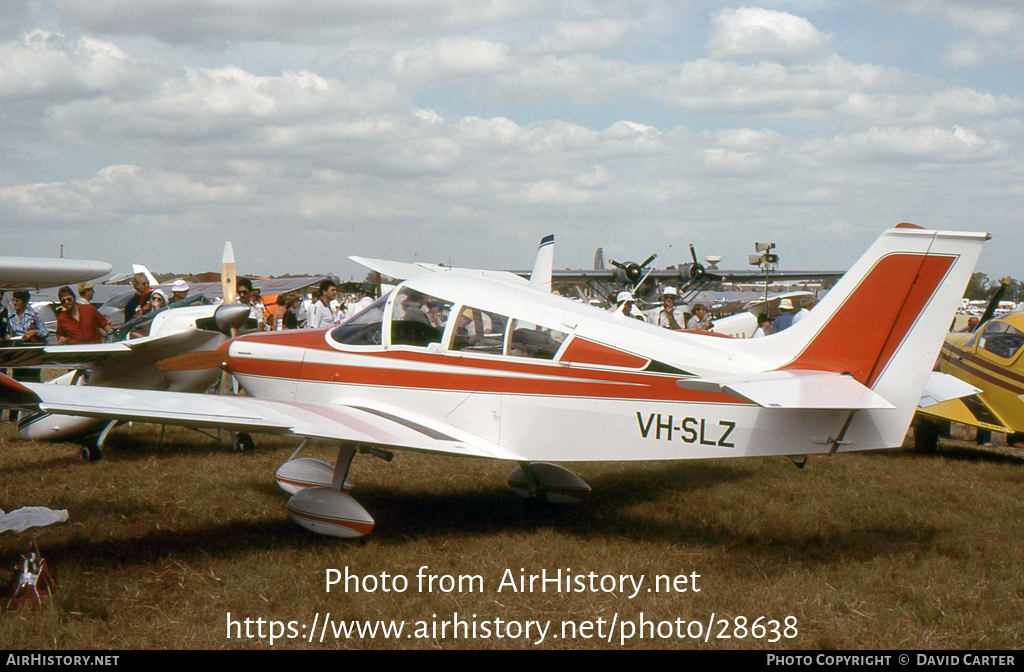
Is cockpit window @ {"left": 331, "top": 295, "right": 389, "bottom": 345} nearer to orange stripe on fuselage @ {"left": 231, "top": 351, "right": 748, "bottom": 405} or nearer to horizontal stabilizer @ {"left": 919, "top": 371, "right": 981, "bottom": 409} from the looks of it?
orange stripe on fuselage @ {"left": 231, "top": 351, "right": 748, "bottom": 405}

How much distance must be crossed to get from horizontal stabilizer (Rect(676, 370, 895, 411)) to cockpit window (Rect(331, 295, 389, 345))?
248 centimetres

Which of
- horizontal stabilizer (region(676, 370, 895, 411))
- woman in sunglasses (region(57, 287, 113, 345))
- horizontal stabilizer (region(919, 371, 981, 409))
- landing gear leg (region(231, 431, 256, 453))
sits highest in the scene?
horizontal stabilizer (region(676, 370, 895, 411))

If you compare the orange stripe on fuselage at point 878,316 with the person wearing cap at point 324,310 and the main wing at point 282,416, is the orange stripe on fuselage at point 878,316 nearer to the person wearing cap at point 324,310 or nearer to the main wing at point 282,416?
the main wing at point 282,416

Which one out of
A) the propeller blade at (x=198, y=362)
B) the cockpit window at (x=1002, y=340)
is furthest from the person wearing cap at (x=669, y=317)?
the propeller blade at (x=198, y=362)

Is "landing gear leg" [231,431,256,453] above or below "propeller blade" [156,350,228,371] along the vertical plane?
below

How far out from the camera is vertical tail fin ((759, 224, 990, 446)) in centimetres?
468

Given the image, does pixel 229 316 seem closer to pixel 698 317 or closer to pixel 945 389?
pixel 945 389

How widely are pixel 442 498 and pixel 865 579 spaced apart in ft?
12.0

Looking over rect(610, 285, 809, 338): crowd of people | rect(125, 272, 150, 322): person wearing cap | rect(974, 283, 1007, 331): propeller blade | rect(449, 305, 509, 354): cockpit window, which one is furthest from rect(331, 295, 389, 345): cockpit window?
rect(974, 283, 1007, 331): propeller blade

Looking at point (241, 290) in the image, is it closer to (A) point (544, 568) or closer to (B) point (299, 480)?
(B) point (299, 480)

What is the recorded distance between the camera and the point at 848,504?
6617mm

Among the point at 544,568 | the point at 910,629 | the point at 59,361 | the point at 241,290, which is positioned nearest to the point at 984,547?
the point at 910,629

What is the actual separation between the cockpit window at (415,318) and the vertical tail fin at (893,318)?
101 inches

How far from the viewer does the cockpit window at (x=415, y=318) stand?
567 centimetres
